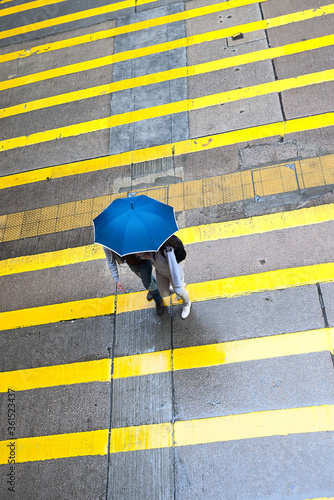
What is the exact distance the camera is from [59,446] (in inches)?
192

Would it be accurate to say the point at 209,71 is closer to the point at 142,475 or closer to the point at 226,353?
the point at 226,353

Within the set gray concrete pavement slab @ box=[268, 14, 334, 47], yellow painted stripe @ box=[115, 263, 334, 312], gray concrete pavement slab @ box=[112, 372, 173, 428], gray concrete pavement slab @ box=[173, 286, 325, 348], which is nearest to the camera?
gray concrete pavement slab @ box=[112, 372, 173, 428]

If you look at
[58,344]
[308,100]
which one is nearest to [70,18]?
[308,100]

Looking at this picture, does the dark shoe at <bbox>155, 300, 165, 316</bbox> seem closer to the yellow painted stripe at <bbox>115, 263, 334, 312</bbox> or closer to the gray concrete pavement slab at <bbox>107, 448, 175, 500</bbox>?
the yellow painted stripe at <bbox>115, 263, 334, 312</bbox>

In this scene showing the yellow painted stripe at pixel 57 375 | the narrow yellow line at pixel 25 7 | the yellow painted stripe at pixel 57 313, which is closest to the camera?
the yellow painted stripe at pixel 57 375

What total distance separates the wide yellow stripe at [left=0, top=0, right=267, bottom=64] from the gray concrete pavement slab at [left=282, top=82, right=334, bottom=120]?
291 centimetres

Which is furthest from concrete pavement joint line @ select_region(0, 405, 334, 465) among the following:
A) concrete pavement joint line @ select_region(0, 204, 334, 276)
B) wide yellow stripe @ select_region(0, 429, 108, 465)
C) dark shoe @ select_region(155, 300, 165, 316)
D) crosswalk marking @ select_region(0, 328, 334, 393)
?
concrete pavement joint line @ select_region(0, 204, 334, 276)

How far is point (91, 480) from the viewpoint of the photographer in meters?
4.63

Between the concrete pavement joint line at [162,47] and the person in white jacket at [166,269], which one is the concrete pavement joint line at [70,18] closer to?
the concrete pavement joint line at [162,47]

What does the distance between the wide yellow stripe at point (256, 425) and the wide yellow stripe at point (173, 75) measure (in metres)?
5.34

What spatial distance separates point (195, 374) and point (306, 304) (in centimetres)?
163

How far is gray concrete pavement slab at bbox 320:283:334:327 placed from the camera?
5027 mm

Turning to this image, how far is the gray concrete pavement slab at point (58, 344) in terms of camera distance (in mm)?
5449

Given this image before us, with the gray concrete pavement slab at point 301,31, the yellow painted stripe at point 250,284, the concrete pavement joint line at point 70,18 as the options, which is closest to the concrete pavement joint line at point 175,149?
the gray concrete pavement slab at point 301,31
